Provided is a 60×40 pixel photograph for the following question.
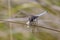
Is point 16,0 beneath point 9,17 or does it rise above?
above

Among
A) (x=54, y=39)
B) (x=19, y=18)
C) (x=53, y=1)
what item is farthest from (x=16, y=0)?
(x=54, y=39)

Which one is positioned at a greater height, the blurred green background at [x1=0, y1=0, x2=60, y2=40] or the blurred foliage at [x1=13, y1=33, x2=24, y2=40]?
the blurred green background at [x1=0, y1=0, x2=60, y2=40]

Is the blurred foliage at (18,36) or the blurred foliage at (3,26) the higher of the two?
the blurred foliage at (3,26)

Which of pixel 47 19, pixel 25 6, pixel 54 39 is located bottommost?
pixel 54 39

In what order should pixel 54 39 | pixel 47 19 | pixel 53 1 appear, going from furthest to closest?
pixel 53 1, pixel 47 19, pixel 54 39

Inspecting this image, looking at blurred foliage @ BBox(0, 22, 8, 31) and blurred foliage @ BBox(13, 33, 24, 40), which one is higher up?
blurred foliage @ BBox(0, 22, 8, 31)

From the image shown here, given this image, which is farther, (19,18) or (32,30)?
(19,18)

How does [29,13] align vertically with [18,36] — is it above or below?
above

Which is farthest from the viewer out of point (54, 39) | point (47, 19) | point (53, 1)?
point (53, 1)

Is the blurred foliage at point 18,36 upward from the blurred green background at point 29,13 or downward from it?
downward

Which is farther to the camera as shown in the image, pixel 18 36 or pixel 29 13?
pixel 29 13

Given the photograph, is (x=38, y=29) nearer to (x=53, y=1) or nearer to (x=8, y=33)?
(x=8, y=33)
